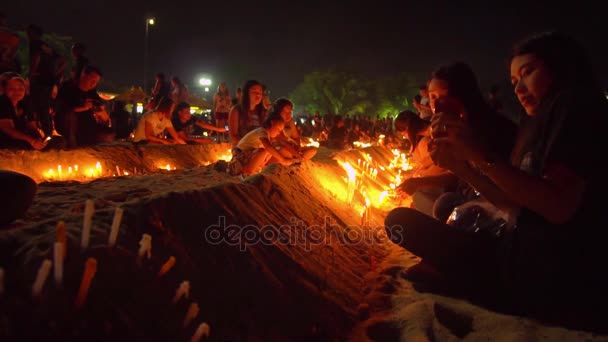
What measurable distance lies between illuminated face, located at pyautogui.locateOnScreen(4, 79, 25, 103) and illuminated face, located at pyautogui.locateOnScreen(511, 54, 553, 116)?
6.74 m

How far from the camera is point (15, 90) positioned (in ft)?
18.8

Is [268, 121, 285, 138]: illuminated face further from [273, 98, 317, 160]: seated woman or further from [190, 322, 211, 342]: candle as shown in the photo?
[190, 322, 211, 342]: candle

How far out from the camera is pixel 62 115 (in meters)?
7.18

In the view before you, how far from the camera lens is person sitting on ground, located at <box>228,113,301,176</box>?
5590mm

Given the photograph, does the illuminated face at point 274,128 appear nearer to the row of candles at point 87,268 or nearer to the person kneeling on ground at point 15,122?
the person kneeling on ground at point 15,122

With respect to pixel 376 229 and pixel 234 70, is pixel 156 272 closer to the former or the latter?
pixel 376 229

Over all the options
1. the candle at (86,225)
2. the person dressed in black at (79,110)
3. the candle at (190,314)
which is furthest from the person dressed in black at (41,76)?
the candle at (190,314)

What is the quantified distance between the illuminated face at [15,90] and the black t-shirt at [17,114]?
8cm

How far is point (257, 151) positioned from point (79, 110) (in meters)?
4.15

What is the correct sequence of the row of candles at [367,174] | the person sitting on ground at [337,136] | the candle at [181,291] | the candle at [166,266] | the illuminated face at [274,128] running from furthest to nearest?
the person sitting on ground at [337,136] < the illuminated face at [274,128] < the row of candles at [367,174] < the candle at [166,266] < the candle at [181,291]

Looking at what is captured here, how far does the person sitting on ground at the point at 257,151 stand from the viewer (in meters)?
5.59

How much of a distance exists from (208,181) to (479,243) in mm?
4084

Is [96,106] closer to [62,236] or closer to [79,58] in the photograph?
[79,58]

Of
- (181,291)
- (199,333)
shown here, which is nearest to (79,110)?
(181,291)
